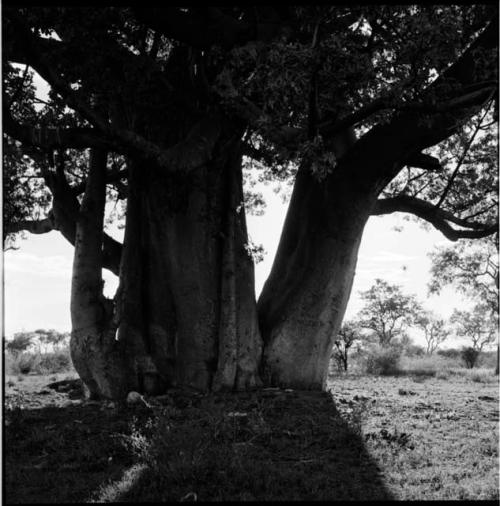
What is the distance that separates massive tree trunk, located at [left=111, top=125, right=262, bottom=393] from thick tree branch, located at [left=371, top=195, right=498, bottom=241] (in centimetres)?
314

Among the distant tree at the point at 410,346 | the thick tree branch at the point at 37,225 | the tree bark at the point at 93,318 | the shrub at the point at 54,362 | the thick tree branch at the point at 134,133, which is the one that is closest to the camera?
the thick tree branch at the point at 134,133

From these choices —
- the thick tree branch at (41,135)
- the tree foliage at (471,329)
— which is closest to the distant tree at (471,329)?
the tree foliage at (471,329)

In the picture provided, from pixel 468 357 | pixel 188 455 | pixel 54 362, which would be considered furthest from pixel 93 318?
pixel 468 357

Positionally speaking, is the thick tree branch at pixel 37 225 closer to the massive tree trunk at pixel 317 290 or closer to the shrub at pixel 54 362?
the massive tree trunk at pixel 317 290

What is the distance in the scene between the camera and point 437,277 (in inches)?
933

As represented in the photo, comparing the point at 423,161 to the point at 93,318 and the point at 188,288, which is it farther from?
the point at 93,318

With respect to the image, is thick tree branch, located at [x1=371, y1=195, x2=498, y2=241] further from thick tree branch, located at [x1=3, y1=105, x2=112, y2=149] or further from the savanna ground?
thick tree branch, located at [x1=3, y1=105, x2=112, y2=149]

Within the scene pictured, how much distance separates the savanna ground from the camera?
4770 mm

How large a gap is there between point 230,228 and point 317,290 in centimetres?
172

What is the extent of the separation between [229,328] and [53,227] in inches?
170

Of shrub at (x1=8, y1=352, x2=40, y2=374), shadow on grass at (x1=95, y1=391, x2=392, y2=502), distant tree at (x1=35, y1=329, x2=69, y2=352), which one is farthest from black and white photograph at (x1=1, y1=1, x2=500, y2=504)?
distant tree at (x1=35, y1=329, x2=69, y2=352)

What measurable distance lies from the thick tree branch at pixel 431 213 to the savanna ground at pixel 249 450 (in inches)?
155

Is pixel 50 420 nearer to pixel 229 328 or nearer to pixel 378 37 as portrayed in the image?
pixel 229 328

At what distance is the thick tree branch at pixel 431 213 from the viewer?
11.5m
